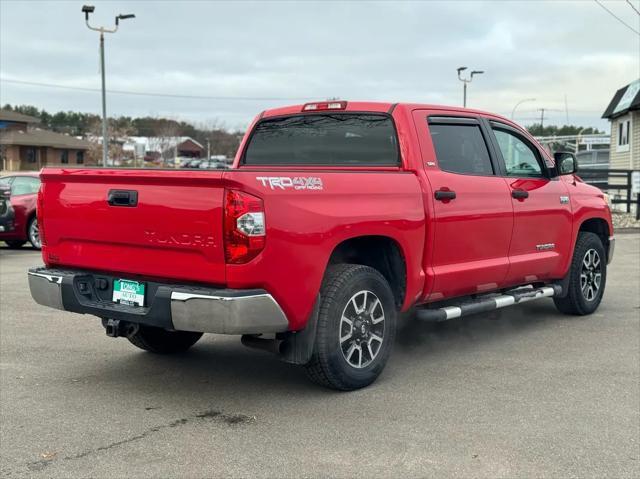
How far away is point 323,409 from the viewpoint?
471cm

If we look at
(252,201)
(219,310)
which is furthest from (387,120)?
(219,310)

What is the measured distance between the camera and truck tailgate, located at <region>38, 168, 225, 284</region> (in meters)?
4.37

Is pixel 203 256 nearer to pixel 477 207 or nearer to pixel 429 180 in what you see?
pixel 429 180

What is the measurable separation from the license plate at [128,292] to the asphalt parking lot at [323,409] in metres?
0.66

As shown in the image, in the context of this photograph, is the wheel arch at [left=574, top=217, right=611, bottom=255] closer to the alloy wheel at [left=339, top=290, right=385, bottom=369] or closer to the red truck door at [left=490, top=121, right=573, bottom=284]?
the red truck door at [left=490, top=121, right=573, bottom=284]

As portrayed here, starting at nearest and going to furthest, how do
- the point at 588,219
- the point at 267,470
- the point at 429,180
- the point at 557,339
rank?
the point at 267,470, the point at 429,180, the point at 557,339, the point at 588,219

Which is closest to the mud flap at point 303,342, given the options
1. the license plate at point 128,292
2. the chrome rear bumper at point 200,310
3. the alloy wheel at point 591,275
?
the chrome rear bumper at point 200,310

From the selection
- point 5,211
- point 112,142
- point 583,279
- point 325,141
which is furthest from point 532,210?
point 112,142

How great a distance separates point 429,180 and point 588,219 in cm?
272

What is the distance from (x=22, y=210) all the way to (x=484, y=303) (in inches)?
417

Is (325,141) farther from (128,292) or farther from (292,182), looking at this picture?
(128,292)

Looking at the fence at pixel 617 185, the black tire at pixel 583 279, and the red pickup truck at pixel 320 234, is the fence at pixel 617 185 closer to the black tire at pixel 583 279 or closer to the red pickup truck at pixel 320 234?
the black tire at pixel 583 279

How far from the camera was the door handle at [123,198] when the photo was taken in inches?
182

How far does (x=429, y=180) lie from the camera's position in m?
5.55
